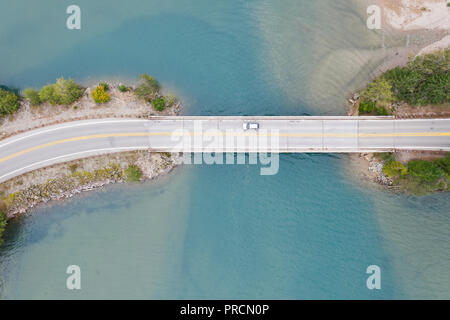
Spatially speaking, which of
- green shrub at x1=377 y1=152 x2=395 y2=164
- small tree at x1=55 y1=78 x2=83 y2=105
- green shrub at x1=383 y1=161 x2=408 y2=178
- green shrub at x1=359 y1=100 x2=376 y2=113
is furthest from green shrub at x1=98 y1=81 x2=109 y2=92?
green shrub at x1=383 y1=161 x2=408 y2=178

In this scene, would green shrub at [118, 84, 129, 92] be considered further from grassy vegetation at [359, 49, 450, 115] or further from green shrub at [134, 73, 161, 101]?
grassy vegetation at [359, 49, 450, 115]

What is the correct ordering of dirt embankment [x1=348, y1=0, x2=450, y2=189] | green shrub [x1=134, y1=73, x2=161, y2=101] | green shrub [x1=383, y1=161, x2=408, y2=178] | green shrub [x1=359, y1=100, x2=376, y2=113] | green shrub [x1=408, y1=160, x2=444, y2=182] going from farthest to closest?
green shrub [x1=134, y1=73, x2=161, y2=101] → dirt embankment [x1=348, y1=0, x2=450, y2=189] → green shrub [x1=359, y1=100, x2=376, y2=113] → green shrub [x1=383, y1=161, x2=408, y2=178] → green shrub [x1=408, y1=160, x2=444, y2=182]

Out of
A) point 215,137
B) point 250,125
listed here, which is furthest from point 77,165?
point 250,125

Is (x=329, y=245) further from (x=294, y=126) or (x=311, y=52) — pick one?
(x=311, y=52)

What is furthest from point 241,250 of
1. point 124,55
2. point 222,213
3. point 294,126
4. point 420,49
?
point 420,49

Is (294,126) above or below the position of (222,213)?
above

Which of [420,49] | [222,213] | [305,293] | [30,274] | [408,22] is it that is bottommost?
[305,293]
